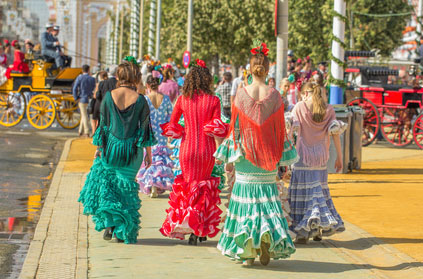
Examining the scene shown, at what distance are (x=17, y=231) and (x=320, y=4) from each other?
34799 mm

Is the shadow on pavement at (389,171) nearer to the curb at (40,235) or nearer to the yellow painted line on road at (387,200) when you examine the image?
the yellow painted line on road at (387,200)

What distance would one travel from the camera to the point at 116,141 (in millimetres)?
9203

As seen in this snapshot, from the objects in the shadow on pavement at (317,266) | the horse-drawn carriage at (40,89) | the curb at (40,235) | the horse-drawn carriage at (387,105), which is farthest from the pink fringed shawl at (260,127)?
the horse-drawn carriage at (40,89)

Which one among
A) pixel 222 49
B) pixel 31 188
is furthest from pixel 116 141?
pixel 222 49

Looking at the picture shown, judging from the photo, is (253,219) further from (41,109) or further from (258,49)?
(41,109)

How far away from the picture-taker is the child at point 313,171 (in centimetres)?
921

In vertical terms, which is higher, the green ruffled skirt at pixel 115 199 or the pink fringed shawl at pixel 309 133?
the pink fringed shawl at pixel 309 133

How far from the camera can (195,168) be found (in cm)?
916

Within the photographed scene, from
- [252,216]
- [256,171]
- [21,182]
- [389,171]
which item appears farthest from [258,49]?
[389,171]

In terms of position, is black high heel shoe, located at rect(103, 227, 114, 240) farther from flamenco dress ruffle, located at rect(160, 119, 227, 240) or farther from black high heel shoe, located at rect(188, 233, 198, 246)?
black high heel shoe, located at rect(188, 233, 198, 246)

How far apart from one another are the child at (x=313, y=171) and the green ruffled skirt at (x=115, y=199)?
1611 mm

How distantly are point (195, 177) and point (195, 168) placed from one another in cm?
9

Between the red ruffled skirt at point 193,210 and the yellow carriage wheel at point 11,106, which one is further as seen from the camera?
the yellow carriage wheel at point 11,106

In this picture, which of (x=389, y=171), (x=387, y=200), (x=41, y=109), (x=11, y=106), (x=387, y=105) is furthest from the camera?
(x=11, y=106)
